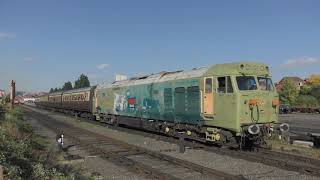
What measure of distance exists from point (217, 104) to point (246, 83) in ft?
4.56

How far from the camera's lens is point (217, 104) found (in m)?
16.8

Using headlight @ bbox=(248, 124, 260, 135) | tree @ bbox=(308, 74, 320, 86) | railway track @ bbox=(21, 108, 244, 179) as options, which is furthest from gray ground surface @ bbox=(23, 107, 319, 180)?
tree @ bbox=(308, 74, 320, 86)

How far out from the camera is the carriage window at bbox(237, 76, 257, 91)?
16266 millimetres

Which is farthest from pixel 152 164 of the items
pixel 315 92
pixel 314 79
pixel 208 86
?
pixel 314 79

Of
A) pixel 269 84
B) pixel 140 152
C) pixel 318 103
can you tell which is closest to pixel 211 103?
pixel 269 84

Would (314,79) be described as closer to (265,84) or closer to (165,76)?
(165,76)

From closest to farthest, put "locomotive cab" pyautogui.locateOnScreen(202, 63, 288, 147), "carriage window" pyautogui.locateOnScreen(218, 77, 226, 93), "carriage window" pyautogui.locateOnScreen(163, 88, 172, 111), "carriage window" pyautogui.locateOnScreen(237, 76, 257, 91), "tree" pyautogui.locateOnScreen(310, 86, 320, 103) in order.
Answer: "locomotive cab" pyautogui.locateOnScreen(202, 63, 288, 147) → "carriage window" pyautogui.locateOnScreen(237, 76, 257, 91) → "carriage window" pyautogui.locateOnScreen(218, 77, 226, 93) → "carriage window" pyautogui.locateOnScreen(163, 88, 172, 111) → "tree" pyautogui.locateOnScreen(310, 86, 320, 103)

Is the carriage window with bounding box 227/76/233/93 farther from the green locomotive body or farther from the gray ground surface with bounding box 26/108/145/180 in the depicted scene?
the gray ground surface with bounding box 26/108/145/180

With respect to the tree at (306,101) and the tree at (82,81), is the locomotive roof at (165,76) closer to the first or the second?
the tree at (306,101)

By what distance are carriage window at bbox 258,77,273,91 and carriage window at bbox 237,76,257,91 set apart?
277 mm

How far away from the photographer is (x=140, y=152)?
1708 cm

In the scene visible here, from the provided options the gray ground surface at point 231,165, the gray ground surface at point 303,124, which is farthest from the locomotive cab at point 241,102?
the gray ground surface at point 303,124

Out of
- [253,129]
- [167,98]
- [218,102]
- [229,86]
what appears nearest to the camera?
[253,129]

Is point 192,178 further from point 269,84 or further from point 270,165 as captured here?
point 269,84
